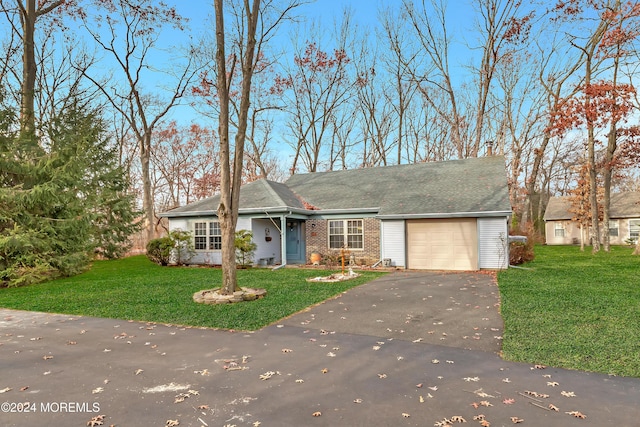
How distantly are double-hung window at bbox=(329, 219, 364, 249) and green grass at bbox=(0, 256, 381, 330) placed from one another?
9.05 ft

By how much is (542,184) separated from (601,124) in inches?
930

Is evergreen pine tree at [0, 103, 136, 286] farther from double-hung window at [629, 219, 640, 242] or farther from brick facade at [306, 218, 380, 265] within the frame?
double-hung window at [629, 219, 640, 242]

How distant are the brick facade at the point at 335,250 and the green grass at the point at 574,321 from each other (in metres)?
5.45

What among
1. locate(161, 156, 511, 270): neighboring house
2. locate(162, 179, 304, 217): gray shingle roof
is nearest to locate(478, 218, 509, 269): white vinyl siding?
locate(161, 156, 511, 270): neighboring house

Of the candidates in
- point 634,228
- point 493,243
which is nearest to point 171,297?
point 493,243

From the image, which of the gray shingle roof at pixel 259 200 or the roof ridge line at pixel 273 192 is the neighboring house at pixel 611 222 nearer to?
the gray shingle roof at pixel 259 200

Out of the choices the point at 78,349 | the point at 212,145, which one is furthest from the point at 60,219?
the point at 212,145

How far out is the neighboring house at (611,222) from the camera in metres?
29.2

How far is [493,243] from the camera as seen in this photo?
13281 millimetres

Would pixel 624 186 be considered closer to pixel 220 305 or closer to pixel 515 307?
pixel 515 307

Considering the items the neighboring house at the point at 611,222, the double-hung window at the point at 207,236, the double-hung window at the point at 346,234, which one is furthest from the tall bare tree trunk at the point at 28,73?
the neighboring house at the point at 611,222

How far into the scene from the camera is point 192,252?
16641mm

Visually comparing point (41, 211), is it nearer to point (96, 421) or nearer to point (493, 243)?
point (96, 421)

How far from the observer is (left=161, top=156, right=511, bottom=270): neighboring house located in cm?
1361
